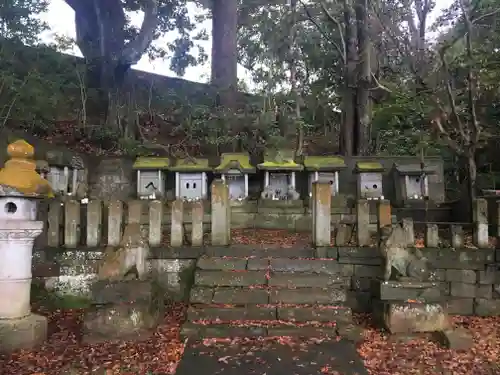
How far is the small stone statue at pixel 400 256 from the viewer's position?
6387 mm

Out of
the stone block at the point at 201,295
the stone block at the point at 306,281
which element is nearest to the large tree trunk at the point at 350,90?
the stone block at the point at 306,281

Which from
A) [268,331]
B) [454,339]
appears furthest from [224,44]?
[454,339]

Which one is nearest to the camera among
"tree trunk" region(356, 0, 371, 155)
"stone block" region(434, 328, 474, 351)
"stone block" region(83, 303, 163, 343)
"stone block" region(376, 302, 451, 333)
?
"stone block" region(434, 328, 474, 351)

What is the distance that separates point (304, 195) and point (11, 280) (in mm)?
10544

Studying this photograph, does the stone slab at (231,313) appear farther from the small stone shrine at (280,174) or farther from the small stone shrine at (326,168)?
the small stone shrine at (326,168)

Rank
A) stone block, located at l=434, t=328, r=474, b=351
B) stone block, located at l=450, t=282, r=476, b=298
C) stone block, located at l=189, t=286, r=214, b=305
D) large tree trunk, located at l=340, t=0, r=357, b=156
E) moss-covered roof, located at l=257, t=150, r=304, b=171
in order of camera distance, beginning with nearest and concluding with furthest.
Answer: stone block, located at l=434, t=328, r=474, b=351, stone block, located at l=189, t=286, r=214, b=305, stone block, located at l=450, t=282, r=476, b=298, moss-covered roof, located at l=257, t=150, r=304, b=171, large tree trunk, located at l=340, t=0, r=357, b=156

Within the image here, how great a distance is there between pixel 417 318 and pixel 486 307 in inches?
78.4

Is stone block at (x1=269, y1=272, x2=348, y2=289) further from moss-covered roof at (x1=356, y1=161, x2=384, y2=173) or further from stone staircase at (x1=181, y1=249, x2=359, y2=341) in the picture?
moss-covered roof at (x1=356, y1=161, x2=384, y2=173)

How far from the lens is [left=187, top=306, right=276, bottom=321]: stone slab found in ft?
19.8

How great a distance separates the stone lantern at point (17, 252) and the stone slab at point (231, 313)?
1924 millimetres

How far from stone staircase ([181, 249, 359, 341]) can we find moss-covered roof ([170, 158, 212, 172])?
7247mm

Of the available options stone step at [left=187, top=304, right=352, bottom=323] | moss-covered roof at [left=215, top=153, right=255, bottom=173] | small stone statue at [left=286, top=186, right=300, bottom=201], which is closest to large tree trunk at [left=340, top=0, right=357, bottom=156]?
small stone statue at [left=286, top=186, right=300, bottom=201]

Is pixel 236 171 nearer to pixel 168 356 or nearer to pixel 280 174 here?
pixel 280 174

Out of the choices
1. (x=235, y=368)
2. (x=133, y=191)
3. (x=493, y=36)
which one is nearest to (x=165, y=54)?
(x=133, y=191)
